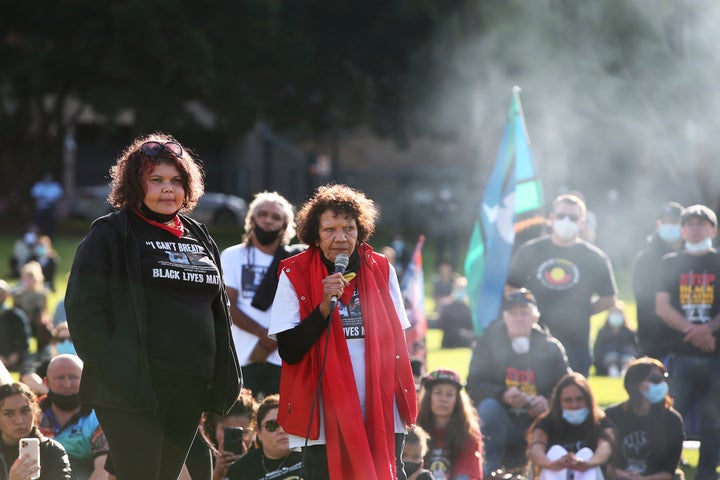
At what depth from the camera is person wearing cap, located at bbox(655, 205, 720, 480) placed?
8836 millimetres

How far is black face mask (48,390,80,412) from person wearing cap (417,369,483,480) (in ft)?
7.08

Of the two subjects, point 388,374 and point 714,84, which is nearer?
point 388,374

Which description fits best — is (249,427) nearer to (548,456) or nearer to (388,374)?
(548,456)

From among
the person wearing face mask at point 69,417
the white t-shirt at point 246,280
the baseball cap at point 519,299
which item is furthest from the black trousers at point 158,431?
the baseball cap at point 519,299

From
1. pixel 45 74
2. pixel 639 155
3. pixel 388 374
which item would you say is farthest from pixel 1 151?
pixel 388 374

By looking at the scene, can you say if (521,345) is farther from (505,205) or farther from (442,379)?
(505,205)

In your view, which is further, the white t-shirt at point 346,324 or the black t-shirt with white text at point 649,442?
the black t-shirt with white text at point 649,442

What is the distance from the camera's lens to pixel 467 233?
32000mm

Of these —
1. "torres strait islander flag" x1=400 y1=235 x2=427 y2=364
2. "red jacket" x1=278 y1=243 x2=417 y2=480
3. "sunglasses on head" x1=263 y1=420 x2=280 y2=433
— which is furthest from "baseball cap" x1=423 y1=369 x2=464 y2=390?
"torres strait islander flag" x1=400 y1=235 x2=427 y2=364

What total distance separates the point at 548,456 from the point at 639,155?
3405cm

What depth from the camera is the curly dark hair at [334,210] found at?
516 centimetres

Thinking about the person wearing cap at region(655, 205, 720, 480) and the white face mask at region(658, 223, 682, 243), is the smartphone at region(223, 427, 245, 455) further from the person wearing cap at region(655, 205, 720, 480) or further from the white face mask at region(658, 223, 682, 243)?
the white face mask at region(658, 223, 682, 243)

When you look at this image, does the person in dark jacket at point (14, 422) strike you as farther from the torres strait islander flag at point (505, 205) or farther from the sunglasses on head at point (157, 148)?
the torres strait islander flag at point (505, 205)

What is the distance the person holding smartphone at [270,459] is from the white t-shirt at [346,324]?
67.8 inches
